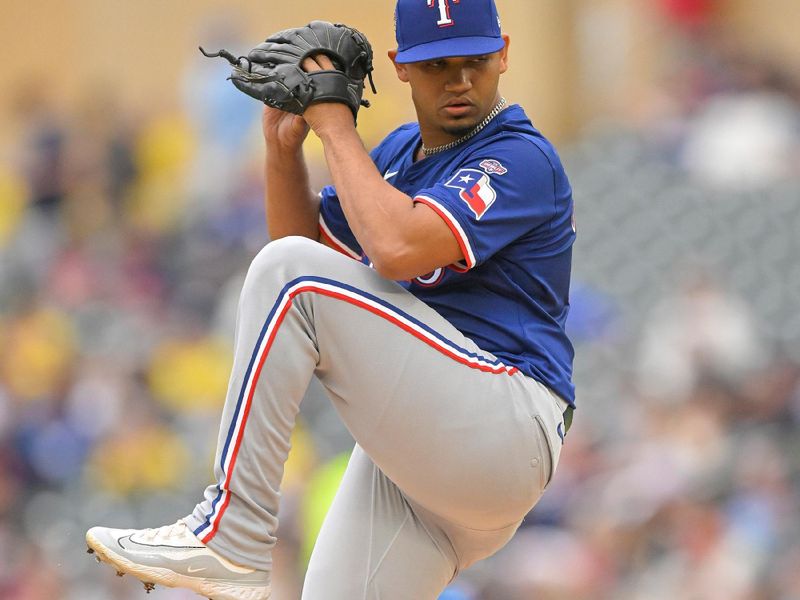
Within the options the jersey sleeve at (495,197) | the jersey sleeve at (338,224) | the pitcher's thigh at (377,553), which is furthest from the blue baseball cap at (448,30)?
the pitcher's thigh at (377,553)

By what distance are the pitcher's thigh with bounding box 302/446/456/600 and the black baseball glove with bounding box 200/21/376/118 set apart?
0.91 m

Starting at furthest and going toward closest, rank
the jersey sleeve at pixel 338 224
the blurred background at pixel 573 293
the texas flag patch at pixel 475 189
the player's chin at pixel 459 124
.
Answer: the blurred background at pixel 573 293 → the jersey sleeve at pixel 338 224 → the player's chin at pixel 459 124 → the texas flag patch at pixel 475 189

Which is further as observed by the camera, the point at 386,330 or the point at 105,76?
the point at 105,76

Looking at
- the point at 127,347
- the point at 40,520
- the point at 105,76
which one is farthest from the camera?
the point at 105,76

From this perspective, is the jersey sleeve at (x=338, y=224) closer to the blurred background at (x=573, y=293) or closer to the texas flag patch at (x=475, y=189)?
the texas flag patch at (x=475, y=189)

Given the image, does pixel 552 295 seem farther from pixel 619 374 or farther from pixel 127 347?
pixel 127 347

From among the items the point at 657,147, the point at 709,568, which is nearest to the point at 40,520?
the point at 709,568

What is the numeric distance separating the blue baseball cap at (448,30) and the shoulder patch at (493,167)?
0.24 metres

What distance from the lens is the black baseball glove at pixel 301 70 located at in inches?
116

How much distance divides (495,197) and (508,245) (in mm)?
160

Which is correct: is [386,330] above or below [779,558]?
above

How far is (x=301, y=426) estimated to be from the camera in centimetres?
735

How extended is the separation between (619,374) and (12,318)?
14.4 feet

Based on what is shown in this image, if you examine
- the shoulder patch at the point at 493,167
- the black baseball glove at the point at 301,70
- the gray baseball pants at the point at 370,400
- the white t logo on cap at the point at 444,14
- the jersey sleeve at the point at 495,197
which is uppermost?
the white t logo on cap at the point at 444,14
